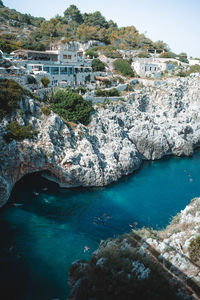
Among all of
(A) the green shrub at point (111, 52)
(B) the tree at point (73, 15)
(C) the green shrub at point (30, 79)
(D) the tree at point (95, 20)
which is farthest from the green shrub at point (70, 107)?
(B) the tree at point (73, 15)

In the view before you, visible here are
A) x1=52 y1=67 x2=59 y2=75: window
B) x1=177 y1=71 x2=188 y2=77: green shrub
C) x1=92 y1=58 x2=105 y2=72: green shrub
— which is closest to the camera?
x1=52 y1=67 x2=59 y2=75: window

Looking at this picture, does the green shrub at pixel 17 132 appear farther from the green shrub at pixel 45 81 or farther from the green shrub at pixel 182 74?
the green shrub at pixel 182 74

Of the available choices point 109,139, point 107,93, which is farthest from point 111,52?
point 109,139

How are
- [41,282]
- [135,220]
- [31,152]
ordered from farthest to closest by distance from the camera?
[31,152] < [135,220] < [41,282]

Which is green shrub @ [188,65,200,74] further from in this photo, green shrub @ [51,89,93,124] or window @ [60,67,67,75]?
green shrub @ [51,89,93,124]

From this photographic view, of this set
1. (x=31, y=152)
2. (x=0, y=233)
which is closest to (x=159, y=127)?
(x=31, y=152)

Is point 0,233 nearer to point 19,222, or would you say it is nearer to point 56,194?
point 19,222

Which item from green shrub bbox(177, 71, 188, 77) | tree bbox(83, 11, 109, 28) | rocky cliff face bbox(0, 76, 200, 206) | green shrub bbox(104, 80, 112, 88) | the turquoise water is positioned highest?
tree bbox(83, 11, 109, 28)

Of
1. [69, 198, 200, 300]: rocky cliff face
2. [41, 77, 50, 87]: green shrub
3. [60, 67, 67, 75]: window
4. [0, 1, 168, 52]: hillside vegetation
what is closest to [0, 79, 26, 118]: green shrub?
[41, 77, 50, 87]: green shrub
